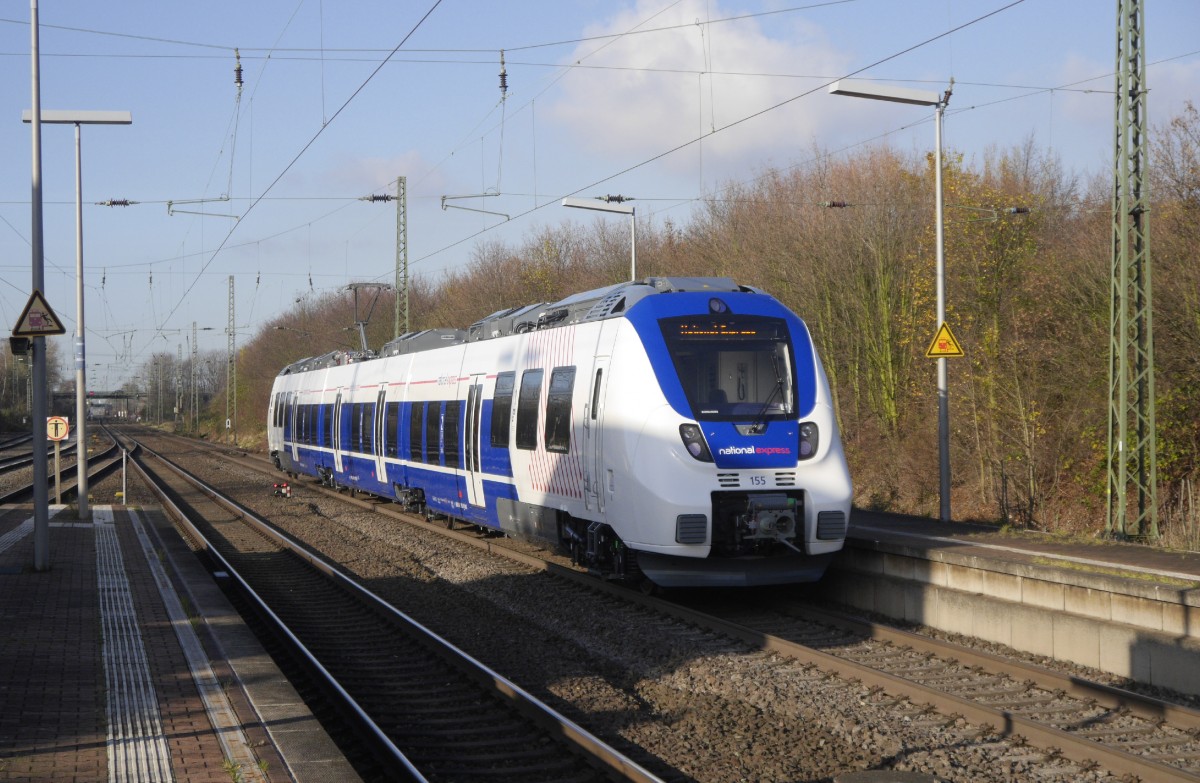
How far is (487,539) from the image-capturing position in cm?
1998

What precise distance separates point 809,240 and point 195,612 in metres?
20.8

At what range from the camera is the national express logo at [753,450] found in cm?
1186

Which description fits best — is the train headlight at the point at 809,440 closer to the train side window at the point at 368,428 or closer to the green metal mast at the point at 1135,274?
the green metal mast at the point at 1135,274

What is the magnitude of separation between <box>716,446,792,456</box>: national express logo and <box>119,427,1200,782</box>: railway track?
5.47 ft

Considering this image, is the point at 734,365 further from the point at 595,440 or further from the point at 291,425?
the point at 291,425

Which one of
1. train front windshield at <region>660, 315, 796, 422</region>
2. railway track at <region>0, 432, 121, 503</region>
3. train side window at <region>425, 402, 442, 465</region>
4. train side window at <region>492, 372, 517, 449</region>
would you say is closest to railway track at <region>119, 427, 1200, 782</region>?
train front windshield at <region>660, 315, 796, 422</region>

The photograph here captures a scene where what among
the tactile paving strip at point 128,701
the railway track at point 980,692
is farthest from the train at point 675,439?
the tactile paving strip at point 128,701

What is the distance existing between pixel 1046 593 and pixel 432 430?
40.2 feet

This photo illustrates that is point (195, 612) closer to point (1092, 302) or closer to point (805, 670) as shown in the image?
point (805, 670)

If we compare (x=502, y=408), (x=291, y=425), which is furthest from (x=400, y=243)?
(x=502, y=408)

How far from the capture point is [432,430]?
20.6 meters

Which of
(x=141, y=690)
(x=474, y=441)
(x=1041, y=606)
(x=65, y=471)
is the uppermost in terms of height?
(x=474, y=441)

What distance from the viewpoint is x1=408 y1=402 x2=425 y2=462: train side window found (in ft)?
70.2

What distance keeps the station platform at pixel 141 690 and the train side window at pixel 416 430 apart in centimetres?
629
